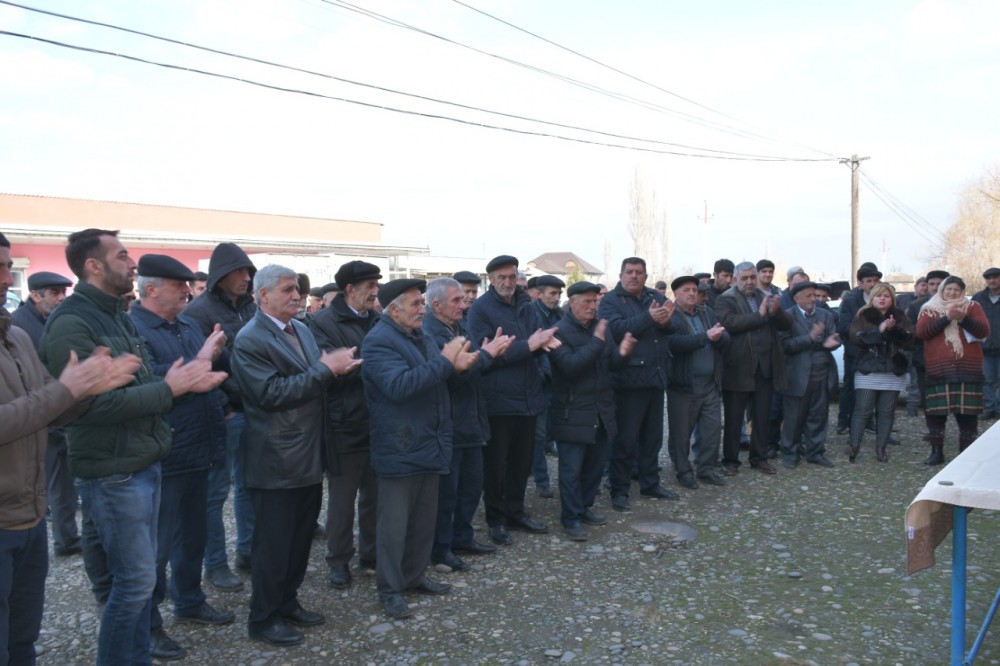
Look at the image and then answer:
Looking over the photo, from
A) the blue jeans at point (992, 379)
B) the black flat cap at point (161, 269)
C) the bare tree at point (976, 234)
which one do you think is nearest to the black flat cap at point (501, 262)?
the black flat cap at point (161, 269)

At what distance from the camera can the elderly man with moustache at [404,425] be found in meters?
4.19

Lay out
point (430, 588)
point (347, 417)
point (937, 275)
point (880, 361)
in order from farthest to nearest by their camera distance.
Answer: point (937, 275)
point (880, 361)
point (347, 417)
point (430, 588)

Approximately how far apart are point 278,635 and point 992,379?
9.62 metres

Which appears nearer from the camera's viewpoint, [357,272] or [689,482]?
[357,272]

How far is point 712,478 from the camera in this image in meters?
6.97

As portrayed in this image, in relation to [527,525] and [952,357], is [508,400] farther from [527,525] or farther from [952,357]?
[952,357]

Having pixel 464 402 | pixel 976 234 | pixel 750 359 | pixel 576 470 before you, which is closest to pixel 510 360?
pixel 464 402

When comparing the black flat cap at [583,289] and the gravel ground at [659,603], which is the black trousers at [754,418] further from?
the black flat cap at [583,289]

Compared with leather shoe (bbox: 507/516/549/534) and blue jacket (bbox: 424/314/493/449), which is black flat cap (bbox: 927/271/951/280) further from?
blue jacket (bbox: 424/314/493/449)

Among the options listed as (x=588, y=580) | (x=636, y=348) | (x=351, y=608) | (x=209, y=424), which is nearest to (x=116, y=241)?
(x=209, y=424)

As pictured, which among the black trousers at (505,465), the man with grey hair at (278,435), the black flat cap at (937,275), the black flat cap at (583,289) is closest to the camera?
the man with grey hair at (278,435)

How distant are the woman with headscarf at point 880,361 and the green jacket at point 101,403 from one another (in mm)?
6990

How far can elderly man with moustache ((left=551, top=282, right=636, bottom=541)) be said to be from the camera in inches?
222

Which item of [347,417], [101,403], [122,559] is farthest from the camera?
[347,417]
